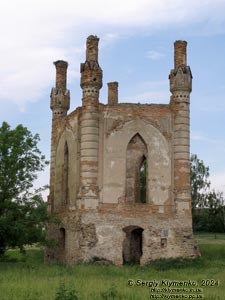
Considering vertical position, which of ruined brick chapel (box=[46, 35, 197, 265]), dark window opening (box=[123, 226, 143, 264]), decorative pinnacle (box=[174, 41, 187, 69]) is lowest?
dark window opening (box=[123, 226, 143, 264])

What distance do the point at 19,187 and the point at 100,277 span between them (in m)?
5.14

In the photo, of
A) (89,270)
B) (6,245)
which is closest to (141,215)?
(89,270)

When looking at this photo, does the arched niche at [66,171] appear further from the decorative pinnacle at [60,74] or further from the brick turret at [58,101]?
the decorative pinnacle at [60,74]

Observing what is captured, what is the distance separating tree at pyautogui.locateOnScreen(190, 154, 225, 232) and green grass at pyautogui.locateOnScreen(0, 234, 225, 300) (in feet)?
53.8

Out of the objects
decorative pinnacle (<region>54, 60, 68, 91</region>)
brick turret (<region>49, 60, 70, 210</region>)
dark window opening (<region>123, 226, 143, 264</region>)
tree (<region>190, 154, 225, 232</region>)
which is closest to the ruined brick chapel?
dark window opening (<region>123, 226, 143, 264</region>)

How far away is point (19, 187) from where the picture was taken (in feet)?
66.0

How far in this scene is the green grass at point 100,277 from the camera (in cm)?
1280

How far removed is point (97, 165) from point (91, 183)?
32.7 inches

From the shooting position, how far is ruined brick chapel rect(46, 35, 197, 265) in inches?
851

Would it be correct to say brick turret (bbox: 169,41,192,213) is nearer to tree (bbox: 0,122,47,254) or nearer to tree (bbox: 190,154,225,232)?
tree (bbox: 0,122,47,254)

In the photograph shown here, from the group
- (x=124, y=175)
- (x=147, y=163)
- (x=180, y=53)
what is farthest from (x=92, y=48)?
(x=124, y=175)

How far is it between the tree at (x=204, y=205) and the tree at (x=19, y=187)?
950 inches

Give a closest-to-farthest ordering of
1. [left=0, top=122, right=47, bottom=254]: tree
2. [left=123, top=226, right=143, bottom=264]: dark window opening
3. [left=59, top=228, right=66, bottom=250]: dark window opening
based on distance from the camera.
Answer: [left=0, top=122, right=47, bottom=254]: tree < [left=59, top=228, right=66, bottom=250]: dark window opening < [left=123, top=226, right=143, bottom=264]: dark window opening

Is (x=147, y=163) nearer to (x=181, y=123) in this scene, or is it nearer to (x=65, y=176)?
(x=181, y=123)
